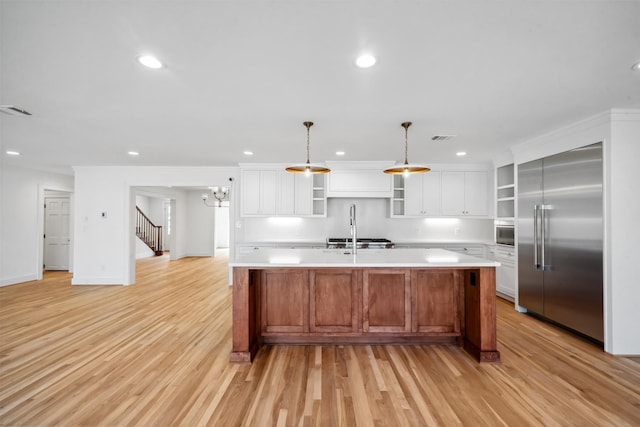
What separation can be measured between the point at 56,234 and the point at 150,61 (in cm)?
806

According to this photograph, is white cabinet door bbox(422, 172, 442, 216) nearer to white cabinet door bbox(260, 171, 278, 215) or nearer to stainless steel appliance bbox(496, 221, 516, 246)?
stainless steel appliance bbox(496, 221, 516, 246)

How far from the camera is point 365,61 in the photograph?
193 centimetres

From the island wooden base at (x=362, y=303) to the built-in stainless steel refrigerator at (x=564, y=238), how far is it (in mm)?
1363

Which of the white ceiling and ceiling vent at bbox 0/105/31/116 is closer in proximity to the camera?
the white ceiling

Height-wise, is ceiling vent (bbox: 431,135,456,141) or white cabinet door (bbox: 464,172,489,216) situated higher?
ceiling vent (bbox: 431,135,456,141)

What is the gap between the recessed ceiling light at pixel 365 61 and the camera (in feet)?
6.16

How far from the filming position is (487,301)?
2713mm

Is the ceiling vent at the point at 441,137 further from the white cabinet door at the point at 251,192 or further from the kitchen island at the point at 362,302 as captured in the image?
the white cabinet door at the point at 251,192

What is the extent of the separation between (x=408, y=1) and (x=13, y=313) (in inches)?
236

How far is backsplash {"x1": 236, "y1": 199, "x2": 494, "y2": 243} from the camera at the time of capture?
597 centimetres

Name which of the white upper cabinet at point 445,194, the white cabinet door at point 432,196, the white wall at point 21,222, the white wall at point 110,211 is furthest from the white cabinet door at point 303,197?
the white wall at point 21,222

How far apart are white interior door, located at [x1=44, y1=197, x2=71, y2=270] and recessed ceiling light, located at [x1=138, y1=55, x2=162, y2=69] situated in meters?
7.59

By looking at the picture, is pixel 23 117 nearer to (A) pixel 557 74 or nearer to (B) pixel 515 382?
(A) pixel 557 74

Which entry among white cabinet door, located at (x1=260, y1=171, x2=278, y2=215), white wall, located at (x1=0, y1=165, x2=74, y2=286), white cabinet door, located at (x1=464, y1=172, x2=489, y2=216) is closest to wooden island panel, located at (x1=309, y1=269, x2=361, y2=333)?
white cabinet door, located at (x1=260, y1=171, x2=278, y2=215)
